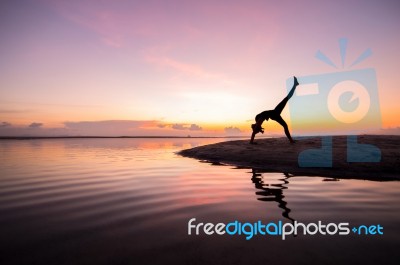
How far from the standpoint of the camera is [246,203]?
681 centimetres

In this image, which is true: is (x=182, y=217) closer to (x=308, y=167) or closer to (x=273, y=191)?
(x=273, y=191)

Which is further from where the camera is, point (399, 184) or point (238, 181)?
→ point (238, 181)

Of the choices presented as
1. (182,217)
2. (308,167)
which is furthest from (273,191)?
(308,167)

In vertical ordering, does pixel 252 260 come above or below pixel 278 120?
below

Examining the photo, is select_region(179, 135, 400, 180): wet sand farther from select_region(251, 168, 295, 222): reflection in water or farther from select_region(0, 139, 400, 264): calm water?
select_region(251, 168, 295, 222): reflection in water

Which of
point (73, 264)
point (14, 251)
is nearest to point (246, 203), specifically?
point (73, 264)

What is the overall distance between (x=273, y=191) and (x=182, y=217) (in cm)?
377

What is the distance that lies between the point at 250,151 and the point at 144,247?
14.1 m

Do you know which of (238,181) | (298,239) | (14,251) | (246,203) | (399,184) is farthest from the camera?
(238,181)

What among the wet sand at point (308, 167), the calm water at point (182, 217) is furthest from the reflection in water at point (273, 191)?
the wet sand at point (308, 167)

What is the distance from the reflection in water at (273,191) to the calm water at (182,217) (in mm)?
27

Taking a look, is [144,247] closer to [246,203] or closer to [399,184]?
[246,203]

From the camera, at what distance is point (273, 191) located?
8.16m

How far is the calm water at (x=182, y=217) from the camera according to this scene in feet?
12.4
